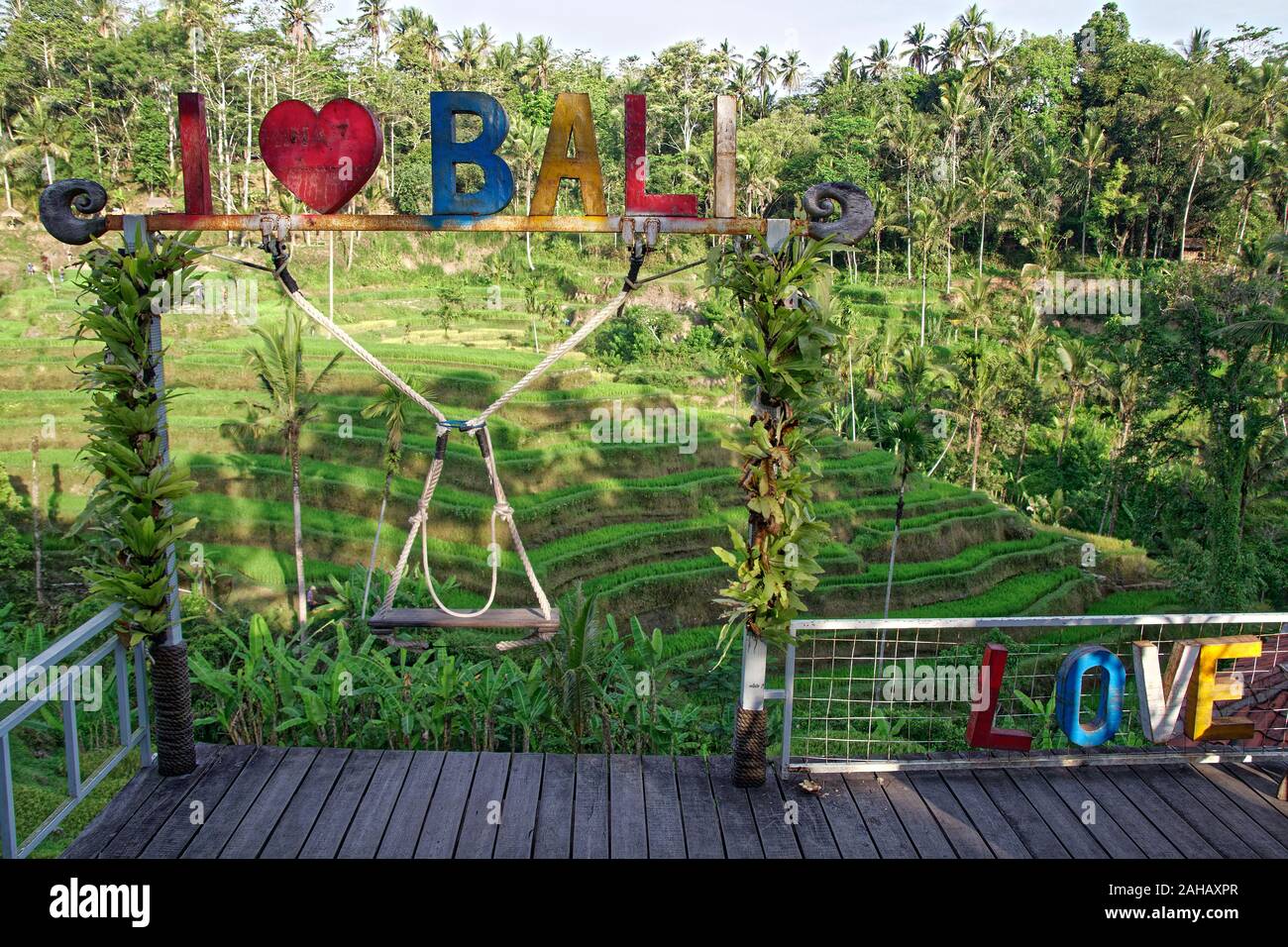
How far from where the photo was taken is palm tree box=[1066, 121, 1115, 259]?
112ft

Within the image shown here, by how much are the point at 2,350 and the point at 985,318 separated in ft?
74.4

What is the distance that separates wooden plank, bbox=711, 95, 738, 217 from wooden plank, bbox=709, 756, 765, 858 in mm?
2410

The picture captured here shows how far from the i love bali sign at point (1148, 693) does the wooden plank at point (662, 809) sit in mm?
1328

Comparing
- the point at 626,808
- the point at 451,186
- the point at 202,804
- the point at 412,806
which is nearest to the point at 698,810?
the point at 626,808

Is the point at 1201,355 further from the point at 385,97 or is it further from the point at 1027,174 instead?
the point at 385,97

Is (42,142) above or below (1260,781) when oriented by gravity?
above

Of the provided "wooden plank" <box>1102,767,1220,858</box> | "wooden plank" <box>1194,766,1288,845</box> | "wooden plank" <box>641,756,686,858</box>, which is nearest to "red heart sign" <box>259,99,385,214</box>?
"wooden plank" <box>641,756,686,858</box>

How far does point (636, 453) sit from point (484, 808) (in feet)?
47.1

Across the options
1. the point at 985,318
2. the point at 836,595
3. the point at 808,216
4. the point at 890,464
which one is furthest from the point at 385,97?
the point at 808,216

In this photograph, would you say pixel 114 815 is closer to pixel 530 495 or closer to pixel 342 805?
pixel 342 805

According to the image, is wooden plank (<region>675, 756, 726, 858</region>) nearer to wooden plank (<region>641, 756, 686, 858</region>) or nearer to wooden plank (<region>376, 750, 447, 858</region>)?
wooden plank (<region>641, 756, 686, 858</region>)

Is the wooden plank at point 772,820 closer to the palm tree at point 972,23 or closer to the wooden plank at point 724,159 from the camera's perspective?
the wooden plank at point 724,159

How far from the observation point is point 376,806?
4.42m

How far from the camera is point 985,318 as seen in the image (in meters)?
28.4
